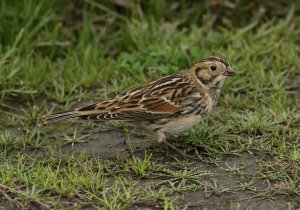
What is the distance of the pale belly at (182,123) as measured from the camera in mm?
6594

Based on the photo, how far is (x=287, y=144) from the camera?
6.80m

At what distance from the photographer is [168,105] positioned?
6645 millimetres

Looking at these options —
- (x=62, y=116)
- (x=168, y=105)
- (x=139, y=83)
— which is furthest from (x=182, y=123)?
(x=139, y=83)

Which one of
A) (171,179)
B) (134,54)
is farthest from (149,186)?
(134,54)

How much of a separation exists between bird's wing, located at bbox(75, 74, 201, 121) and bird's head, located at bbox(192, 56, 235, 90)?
6.1 inches

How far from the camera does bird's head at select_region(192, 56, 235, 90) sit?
6.79 metres

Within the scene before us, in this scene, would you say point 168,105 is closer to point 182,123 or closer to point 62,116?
point 182,123

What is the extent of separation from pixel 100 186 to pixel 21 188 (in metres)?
0.68

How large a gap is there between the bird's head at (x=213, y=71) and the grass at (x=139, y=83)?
0.51 m

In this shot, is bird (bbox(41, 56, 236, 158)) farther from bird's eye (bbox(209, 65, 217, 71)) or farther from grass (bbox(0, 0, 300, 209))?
grass (bbox(0, 0, 300, 209))

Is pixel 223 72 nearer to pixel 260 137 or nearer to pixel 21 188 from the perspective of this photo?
pixel 260 137

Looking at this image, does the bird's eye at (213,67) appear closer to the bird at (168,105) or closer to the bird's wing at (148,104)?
the bird at (168,105)

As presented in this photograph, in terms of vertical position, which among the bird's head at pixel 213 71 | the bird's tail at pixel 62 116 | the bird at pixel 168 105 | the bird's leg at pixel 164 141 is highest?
the bird's head at pixel 213 71

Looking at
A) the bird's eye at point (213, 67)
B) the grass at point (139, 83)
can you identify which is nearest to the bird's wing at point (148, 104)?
the bird's eye at point (213, 67)
